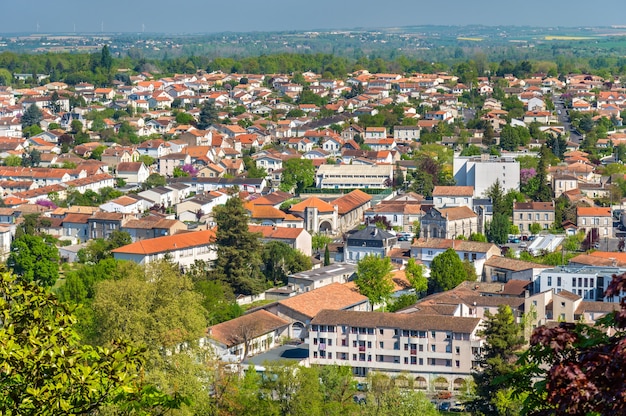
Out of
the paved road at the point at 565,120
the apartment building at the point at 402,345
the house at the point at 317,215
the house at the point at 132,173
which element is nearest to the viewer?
the apartment building at the point at 402,345

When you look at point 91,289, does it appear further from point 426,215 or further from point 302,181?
point 302,181

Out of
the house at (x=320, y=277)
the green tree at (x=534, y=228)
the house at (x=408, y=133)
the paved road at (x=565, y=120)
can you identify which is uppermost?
the house at (x=320, y=277)

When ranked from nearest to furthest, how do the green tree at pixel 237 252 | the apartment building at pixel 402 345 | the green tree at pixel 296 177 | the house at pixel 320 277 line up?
the apartment building at pixel 402 345 → the green tree at pixel 237 252 → the house at pixel 320 277 → the green tree at pixel 296 177

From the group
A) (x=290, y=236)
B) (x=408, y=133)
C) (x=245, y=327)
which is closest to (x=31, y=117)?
(x=408, y=133)

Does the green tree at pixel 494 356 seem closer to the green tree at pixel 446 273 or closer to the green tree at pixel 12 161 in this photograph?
the green tree at pixel 446 273

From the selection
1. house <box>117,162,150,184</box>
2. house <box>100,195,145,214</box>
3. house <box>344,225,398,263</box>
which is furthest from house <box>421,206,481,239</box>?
house <box>117,162,150,184</box>

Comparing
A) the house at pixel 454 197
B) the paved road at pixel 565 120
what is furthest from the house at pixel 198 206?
the paved road at pixel 565 120

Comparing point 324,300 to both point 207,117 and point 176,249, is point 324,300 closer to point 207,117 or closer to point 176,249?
point 176,249
